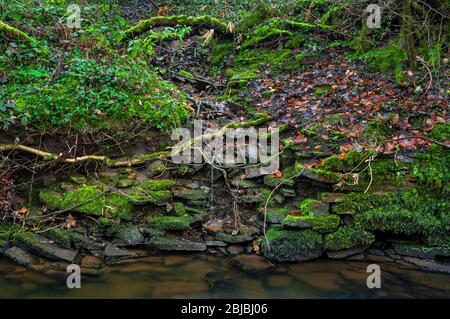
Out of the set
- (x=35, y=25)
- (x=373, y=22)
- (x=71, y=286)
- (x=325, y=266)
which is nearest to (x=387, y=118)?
(x=325, y=266)

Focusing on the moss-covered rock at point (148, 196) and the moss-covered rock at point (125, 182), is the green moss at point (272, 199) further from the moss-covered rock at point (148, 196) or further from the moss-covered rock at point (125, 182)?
the moss-covered rock at point (125, 182)

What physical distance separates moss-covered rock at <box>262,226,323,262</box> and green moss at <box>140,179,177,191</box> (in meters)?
1.78

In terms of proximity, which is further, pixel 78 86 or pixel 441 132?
pixel 78 86

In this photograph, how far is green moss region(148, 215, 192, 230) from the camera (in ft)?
17.1

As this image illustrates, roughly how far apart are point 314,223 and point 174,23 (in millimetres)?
6551

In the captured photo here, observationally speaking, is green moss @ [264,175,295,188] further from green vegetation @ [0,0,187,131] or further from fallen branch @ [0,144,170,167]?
green vegetation @ [0,0,187,131]

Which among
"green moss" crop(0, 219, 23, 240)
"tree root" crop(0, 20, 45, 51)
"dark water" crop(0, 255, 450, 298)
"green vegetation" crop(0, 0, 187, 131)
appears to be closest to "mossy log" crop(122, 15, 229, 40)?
"green vegetation" crop(0, 0, 187, 131)

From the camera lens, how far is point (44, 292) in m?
4.04

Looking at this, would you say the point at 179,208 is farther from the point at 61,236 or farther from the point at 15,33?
the point at 15,33

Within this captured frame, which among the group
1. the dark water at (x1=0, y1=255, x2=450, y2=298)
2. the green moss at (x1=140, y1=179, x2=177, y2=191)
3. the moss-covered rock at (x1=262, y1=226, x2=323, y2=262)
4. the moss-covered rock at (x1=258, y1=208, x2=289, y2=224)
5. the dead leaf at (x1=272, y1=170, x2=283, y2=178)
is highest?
the dead leaf at (x1=272, y1=170, x2=283, y2=178)

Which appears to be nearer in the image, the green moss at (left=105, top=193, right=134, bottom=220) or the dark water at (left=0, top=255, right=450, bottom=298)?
the dark water at (left=0, top=255, right=450, bottom=298)

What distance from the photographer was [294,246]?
16.1 ft

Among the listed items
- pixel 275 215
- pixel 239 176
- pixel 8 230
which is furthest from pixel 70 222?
pixel 275 215
